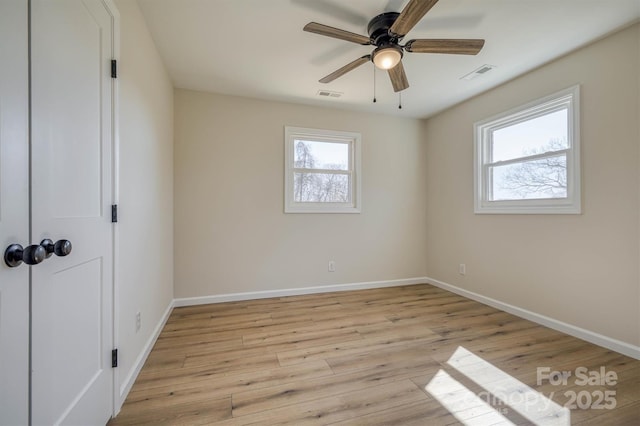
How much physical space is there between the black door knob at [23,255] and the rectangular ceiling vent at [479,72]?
11.4 feet

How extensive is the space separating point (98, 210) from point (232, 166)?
2.03 m

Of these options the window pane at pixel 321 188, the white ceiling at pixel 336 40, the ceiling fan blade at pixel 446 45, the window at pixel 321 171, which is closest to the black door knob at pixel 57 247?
the white ceiling at pixel 336 40

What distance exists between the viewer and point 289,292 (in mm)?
3459

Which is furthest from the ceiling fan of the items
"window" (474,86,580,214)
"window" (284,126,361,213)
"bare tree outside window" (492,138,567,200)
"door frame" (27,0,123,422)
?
"window" (284,126,361,213)

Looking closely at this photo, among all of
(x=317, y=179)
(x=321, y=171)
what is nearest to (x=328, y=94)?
(x=321, y=171)

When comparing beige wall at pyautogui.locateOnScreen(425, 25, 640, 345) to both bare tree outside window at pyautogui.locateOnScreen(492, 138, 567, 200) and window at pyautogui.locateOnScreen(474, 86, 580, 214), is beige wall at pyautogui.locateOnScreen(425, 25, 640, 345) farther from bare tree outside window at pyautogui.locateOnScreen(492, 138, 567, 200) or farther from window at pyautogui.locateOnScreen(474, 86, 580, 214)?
bare tree outside window at pyautogui.locateOnScreen(492, 138, 567, 200)

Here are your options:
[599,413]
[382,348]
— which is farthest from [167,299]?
[599,413]

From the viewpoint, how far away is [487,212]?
3.16 meters

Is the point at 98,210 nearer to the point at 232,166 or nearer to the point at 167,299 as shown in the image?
the point at 167,299

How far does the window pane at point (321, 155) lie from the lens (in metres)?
3.57

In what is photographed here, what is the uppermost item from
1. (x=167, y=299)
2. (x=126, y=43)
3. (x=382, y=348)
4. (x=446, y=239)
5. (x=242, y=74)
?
(x=242, y=74)

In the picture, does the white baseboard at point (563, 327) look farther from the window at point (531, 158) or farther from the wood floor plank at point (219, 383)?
the wood floor plank at point (219, 383)

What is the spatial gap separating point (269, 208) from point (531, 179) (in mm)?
2974

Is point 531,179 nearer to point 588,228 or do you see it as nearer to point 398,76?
point 588,228
